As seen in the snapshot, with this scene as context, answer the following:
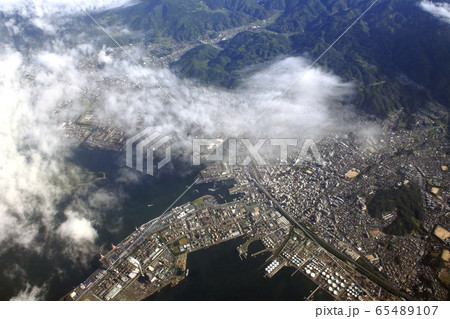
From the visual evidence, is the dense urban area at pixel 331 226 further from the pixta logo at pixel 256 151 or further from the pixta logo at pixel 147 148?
the pixta logo at pixel 147 148

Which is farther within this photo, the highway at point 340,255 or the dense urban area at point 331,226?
the dense urban area at point 331,226

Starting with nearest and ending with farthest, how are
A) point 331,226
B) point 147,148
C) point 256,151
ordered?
point 331,226
point 256,151
point 147,148

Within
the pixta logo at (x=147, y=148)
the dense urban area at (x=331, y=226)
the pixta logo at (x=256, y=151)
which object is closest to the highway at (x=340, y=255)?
the dense urban area at (x=331, y=226)

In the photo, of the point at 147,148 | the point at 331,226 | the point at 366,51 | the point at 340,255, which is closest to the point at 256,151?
the point at 147,148

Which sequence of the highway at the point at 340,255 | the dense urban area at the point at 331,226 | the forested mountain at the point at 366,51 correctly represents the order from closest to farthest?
the highway at the point at 340,255 → the dense urban area at the point at 331,226 → the forested mountain at the point at 366,51

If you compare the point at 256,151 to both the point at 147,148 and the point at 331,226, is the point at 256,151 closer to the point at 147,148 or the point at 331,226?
the point at 147,148

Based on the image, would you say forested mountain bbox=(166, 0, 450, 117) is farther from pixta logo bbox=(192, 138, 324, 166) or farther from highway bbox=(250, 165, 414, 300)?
highway bbox=(250, 165, 414, 300)

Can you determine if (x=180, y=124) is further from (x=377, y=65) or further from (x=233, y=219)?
(x=377, y=65)

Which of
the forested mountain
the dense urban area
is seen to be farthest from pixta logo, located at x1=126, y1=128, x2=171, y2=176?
the forested mountain
